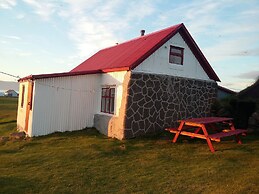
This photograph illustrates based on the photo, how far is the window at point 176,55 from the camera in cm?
1438

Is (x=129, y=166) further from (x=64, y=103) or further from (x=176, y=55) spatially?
(x=176, y=55)

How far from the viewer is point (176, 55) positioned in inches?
574

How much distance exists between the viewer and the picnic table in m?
10.7

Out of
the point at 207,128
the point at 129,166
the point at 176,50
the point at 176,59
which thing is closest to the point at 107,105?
the point at 176,59

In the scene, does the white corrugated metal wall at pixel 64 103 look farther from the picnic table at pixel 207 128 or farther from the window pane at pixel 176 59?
the picnic table at pixel 207 128

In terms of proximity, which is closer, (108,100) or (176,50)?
(176,50)

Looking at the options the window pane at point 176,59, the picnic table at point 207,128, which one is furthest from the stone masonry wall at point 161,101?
the picnic table at point 207,128

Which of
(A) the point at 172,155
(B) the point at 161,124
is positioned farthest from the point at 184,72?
(A) the point at 172,155

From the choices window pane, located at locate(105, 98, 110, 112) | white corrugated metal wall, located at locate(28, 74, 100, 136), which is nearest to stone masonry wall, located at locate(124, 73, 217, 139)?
window pane, located at locate(105, 98, 110, 112)

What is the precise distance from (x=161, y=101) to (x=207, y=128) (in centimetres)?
280

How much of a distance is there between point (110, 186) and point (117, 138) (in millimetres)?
5737

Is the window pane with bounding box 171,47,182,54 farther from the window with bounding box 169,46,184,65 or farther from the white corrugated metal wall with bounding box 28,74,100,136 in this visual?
the white corrugated metal wall with bounding box 28,74,100,136

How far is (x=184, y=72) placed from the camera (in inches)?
580

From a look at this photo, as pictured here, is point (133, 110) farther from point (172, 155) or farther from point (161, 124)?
point (172, 155)
